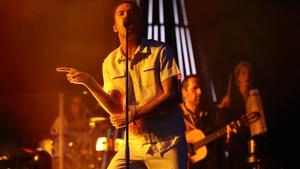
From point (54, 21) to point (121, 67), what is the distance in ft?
15.5

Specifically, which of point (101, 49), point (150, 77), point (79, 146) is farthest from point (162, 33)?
point (150, 77)

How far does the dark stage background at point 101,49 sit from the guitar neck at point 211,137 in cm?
121

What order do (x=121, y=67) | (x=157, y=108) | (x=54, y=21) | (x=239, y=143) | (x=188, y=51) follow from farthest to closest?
(x=188, y=51) → (x=54, y=21) → (x=239, y=143) → (x=121, y=67) → (x=157, y=108)

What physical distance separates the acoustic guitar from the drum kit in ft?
7.38

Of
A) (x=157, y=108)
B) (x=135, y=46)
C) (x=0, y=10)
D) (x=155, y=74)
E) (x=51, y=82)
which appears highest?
(x=0, y=10)

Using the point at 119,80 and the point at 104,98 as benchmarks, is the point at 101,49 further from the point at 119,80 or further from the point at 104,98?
the point at 104,98

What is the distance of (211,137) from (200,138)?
168mm

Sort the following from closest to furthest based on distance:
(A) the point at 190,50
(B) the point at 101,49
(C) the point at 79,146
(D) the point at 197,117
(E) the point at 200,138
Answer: (D) the point at 197,117 → (E) the point at 200,138 → (B) the point at 101,49 → (A) the point at 190,50 → (C) the point at 79,146

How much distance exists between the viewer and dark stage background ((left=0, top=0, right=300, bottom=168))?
8.05m

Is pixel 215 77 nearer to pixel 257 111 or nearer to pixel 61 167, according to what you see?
pixel 257 111

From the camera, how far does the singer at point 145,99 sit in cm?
340

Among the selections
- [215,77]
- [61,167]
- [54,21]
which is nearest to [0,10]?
[54,21]

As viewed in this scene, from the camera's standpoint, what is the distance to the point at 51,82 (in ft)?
29.2

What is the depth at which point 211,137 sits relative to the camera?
23.7ft
